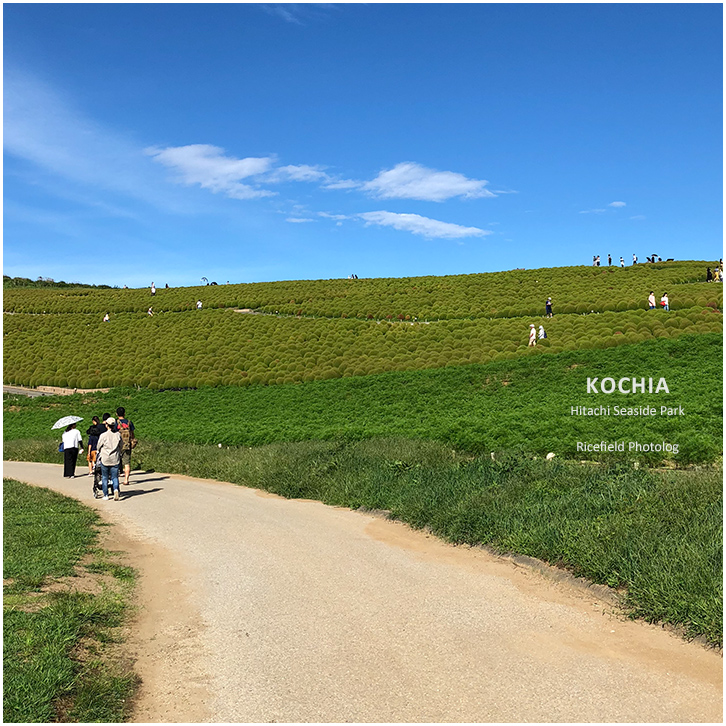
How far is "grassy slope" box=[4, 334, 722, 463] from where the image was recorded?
1880 cm

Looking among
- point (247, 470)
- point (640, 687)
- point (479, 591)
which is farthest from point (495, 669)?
point (247, 470)

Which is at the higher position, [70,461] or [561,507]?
[561,507]

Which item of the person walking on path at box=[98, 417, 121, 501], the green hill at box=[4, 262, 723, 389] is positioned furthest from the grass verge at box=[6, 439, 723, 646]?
the green hill at box=[4, 262, 723, 389]

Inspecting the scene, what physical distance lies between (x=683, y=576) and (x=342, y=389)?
26992mm

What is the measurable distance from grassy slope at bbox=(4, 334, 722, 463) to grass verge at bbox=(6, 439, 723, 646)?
404 cm

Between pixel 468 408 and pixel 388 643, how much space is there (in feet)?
64.9

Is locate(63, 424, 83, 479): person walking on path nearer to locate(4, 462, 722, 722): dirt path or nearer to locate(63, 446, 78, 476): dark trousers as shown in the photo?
locate(63, 446, 78, 476): dark trousers

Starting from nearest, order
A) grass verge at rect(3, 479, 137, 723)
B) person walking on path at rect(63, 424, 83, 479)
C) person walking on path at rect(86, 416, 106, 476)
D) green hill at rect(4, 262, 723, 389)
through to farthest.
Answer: grass verge at rect(3, 479, 137, 723)
person walking on path at rect(86, 416, 106, 476)
person walking on path at rect(63, 424, 83, 479)
green hill at rect(4, 262, 723, 389)

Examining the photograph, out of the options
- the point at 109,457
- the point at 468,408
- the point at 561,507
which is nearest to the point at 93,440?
the point at 109,457

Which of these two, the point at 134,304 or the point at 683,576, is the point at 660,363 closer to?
the point at 683,576

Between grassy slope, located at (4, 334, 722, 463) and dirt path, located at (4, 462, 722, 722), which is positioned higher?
grassy slope, located at (4, 334, 722, 463)

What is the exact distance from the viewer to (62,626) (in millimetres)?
6441

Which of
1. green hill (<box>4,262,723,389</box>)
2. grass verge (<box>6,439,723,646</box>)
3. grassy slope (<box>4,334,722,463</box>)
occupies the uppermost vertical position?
green hill (<box>4,262,723,389</box>)

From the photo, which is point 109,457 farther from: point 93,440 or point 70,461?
point 70,461
